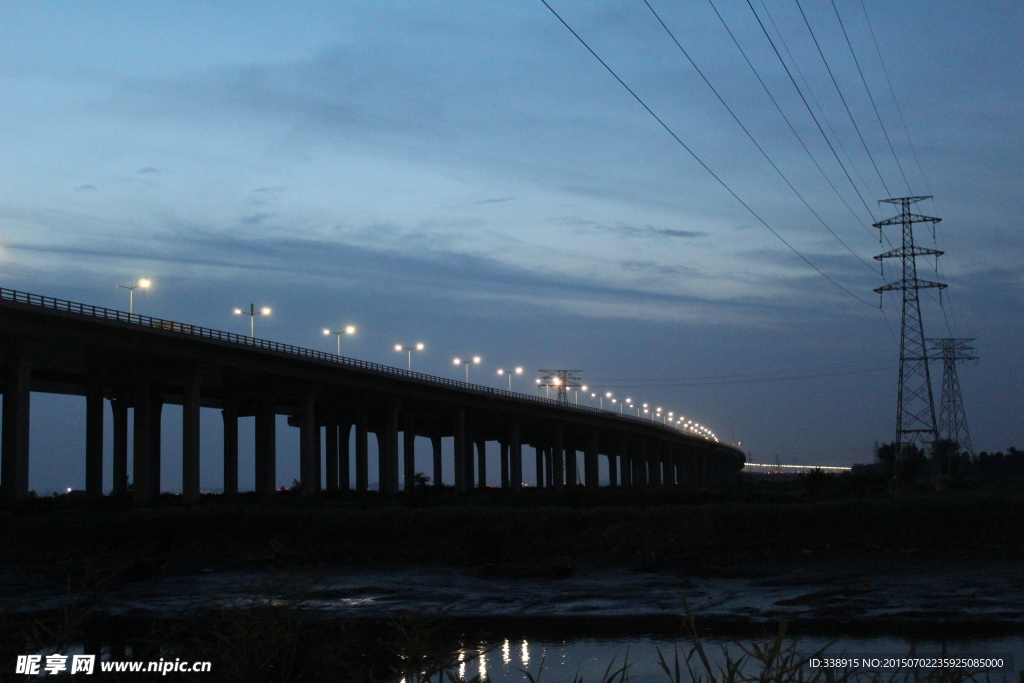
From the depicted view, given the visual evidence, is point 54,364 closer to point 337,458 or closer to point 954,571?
point 337,458

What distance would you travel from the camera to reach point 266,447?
95.1 meters

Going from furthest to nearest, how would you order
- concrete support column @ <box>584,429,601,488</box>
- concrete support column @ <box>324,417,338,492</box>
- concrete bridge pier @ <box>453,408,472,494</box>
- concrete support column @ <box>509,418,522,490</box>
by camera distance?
concrete support column @ <box>584,429,601,488</box>, concrete support column @ <box>509,418,522,490</box>, concrete support column @ <box>324,417,338,492</box>, concrete bridge pier @ <box>453,408,472,494</box>

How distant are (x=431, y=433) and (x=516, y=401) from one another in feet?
120

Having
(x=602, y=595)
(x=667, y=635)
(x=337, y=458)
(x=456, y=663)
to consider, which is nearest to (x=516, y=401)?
(x=337, y=458)

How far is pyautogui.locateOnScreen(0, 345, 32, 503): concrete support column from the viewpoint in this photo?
2426 inches

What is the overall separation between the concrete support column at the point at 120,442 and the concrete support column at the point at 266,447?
1243 centimetres

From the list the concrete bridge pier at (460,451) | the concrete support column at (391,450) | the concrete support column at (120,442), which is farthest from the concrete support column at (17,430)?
the concrete bridge pier at (460,451)

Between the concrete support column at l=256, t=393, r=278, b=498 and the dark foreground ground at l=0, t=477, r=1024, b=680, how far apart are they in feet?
114

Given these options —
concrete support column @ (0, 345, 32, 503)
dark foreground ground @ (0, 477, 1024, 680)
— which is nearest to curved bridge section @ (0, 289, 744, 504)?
concrete support column @ (0, 345, 32, 503)

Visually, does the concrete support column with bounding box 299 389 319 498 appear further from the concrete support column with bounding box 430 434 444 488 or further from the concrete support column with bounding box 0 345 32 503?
the concrete support column with bounding box 430 434 444 488

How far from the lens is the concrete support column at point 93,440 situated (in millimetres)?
85812

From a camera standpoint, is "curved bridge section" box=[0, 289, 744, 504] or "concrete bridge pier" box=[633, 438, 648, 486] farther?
"concrete bridge pier" box=[633, 438, 648, 486]

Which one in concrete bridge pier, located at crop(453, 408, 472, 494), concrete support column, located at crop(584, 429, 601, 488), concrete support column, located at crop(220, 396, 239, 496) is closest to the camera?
concrete support column, located at crop(220, 396, 239, 496)

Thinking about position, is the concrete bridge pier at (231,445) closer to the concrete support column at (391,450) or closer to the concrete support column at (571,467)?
the concrete support column at (391,450)
